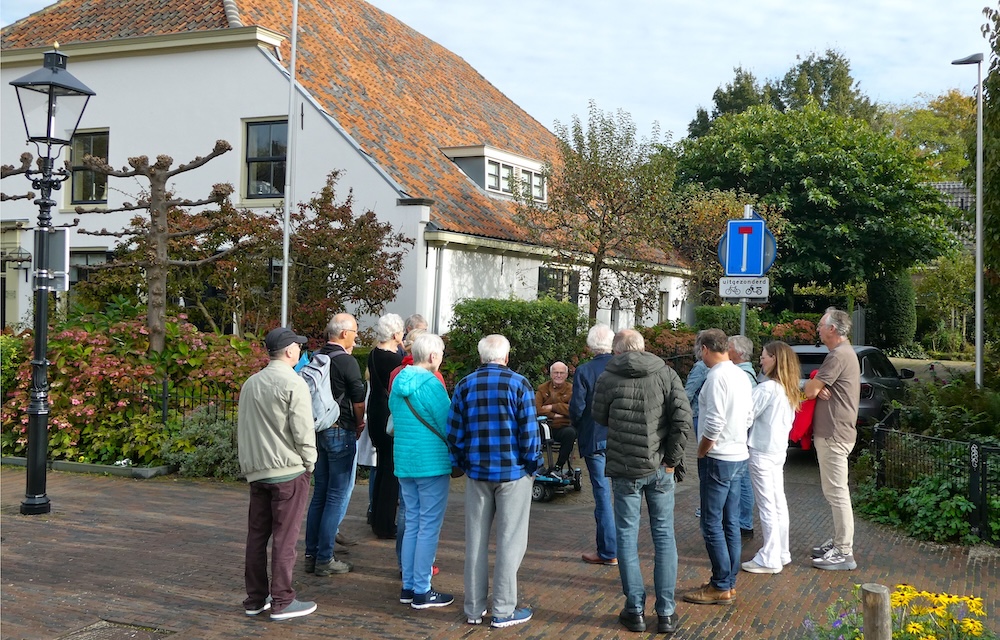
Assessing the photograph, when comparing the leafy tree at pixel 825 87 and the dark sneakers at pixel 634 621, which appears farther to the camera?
the leafy tree at pixel 825 87

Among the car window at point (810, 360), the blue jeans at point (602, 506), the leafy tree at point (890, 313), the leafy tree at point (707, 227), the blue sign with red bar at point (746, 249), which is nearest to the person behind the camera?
the blue jeans at point (602, 506)

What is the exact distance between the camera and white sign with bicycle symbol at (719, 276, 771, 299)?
8875mm

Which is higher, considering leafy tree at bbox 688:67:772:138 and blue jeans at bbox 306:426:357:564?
leafy tree at bbox 688:67:772:138

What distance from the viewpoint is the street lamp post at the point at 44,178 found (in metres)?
8.27

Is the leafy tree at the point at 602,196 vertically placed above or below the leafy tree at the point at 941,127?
below

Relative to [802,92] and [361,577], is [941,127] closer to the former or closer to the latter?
[802,92]

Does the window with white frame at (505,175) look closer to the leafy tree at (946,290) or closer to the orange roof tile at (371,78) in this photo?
the orange roof tile at (371,78)

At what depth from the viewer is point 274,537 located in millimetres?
5469

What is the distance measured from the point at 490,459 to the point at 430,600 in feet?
3.65

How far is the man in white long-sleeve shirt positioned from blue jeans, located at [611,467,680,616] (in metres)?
0.44

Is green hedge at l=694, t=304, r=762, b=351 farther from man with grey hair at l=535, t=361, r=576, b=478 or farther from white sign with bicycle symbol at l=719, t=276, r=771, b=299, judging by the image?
man with grey hair at l=535, t=361, r=576, b=478

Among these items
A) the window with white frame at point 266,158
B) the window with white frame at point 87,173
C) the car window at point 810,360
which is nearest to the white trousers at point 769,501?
the car window at point 810,360

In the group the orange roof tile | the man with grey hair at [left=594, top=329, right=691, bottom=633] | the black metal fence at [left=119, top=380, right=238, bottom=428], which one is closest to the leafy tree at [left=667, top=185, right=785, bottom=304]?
the orange roof tile

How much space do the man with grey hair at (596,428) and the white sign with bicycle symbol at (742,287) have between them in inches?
107
